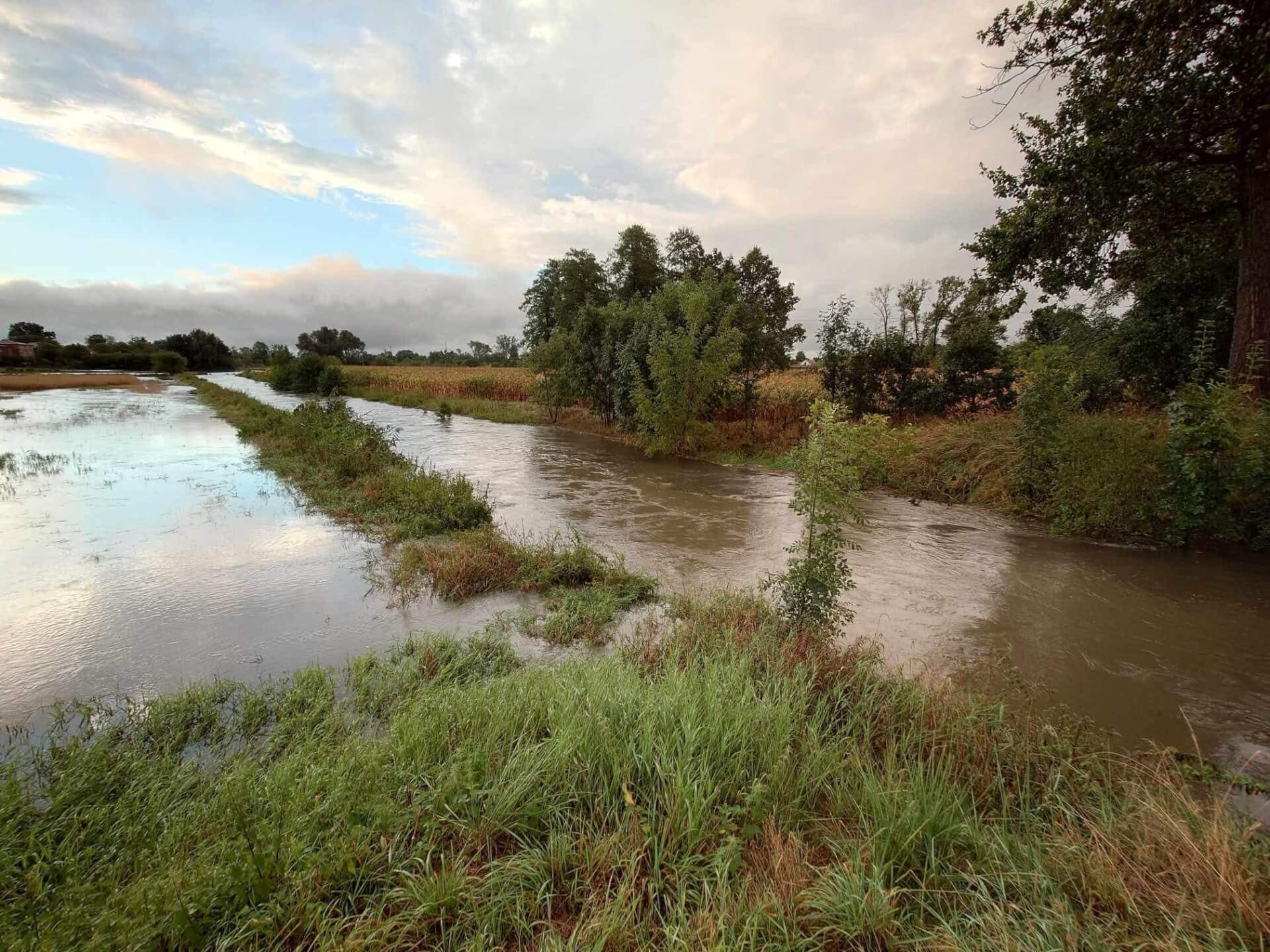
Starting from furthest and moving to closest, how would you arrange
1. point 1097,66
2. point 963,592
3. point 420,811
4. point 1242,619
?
point 1097,66 < point 963,592 < point 1242,619 < point 420,811

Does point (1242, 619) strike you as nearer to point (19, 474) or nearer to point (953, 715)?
point (953, 715)

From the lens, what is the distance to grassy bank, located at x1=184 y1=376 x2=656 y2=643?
22.6ft

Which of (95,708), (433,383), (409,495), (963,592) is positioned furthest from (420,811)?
(433,383)

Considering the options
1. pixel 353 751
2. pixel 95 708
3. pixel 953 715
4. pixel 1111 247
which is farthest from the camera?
pixel 1111 247

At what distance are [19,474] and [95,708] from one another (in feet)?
44.9

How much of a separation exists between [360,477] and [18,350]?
9886 centimetres

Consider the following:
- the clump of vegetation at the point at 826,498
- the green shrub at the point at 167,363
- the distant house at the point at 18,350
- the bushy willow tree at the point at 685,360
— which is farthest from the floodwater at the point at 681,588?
→ the distant house at the point at 18,350

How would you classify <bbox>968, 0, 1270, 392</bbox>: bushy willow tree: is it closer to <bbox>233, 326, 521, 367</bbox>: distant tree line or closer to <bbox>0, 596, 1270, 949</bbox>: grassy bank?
<bbox>0, 596, 1270, 949</bbox>: grassy bank

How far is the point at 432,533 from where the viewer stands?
930 cm

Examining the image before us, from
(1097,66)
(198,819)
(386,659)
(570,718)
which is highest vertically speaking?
(1097,66)

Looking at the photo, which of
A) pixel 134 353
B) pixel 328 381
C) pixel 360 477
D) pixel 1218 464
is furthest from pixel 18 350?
pixel 1218 464

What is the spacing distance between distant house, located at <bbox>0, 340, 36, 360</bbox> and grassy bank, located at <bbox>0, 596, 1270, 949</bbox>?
103m

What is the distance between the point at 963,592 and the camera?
23.1ft

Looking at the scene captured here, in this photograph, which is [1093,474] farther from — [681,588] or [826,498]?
[681,588]
